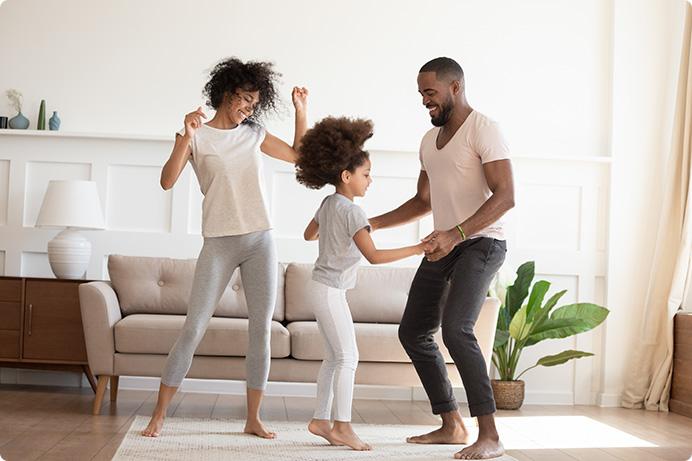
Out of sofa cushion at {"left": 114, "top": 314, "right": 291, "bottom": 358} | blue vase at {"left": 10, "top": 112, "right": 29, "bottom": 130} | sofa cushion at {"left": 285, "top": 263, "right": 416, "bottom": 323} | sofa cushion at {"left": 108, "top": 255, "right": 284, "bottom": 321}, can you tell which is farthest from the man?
blue vase at {"left": 10, "top": 112, "right": 29, "bottom": 130}

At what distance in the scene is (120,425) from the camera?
4039 mm

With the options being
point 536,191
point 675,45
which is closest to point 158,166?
point 536,191

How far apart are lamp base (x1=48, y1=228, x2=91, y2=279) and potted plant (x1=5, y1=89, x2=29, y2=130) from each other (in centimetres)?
77

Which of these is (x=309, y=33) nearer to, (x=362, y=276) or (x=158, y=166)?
(x=158, y=166)

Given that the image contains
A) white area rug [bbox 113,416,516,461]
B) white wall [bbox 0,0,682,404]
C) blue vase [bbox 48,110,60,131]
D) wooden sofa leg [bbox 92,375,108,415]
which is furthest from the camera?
white wall [bbox 0,0,682,404]

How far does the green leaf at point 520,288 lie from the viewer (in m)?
5.32

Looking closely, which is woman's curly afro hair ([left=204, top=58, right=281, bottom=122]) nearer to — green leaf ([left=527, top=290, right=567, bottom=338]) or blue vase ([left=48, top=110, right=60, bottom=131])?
blue vase ([left=48, top=110, right=60, bottom=131])

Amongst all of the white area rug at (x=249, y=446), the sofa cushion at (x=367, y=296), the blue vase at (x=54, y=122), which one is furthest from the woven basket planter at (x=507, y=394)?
the blue vase at (x=54, y=122)

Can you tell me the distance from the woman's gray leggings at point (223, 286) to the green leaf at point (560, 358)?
223 centimetres

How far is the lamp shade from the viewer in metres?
5.04

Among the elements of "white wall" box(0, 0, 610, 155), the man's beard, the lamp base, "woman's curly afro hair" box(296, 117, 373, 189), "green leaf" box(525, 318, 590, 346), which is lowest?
"green leaf" box(525, 318, 590, 346)

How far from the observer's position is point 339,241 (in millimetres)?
3422

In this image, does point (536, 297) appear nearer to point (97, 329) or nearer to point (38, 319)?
point (97, 329)

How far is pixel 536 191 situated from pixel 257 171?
254 cm
